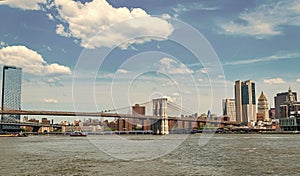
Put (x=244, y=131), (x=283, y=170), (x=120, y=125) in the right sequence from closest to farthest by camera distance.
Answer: (x=283, y=170) → (x=120, y=125) → (x=244, y=131)

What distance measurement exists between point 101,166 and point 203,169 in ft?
18.6

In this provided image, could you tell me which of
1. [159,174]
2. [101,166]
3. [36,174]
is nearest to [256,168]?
[159,174]

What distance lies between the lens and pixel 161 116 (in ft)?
287

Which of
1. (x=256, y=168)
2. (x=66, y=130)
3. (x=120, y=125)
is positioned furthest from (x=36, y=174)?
(x=66, y=130)

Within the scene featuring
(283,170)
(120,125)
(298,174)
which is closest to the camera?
(298,174)

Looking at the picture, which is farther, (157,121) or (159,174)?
(157,121)

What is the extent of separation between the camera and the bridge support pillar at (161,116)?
286ft

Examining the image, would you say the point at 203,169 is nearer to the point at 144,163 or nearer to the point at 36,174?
the point at 144,163

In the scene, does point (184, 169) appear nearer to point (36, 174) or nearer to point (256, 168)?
point (256, 168)

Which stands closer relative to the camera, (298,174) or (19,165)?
(298,174)

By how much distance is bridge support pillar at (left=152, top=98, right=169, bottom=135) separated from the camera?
286ft

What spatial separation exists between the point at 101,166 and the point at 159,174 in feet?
14.8

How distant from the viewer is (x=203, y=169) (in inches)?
742

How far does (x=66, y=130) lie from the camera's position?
5335 inches
